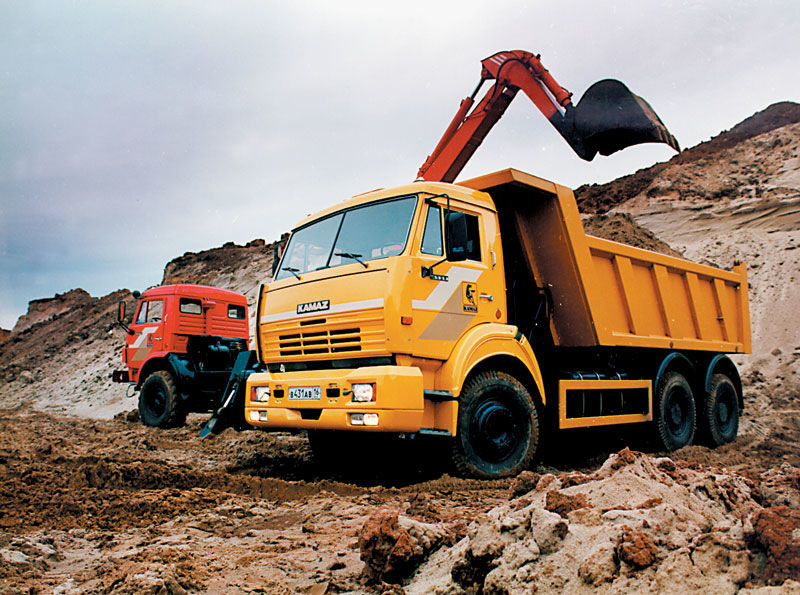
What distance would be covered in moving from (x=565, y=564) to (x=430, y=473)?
339 cm

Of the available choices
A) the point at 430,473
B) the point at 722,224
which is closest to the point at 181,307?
the point at 430,473

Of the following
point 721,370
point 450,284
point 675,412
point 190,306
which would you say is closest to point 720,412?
point 721,370

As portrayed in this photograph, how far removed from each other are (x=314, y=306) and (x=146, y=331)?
8781 mm

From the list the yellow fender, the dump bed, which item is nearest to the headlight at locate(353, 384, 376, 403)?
the yellow fender

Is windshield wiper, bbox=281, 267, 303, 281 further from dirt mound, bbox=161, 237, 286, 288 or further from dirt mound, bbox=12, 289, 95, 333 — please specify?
dirt mound, bbox=12, 289, 95, 333

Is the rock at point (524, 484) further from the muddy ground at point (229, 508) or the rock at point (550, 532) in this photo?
the rock at point (550, 532)

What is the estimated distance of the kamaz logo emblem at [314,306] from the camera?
560 cm

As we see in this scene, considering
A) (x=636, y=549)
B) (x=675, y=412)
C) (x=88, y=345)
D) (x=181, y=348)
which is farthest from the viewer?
(x=88, y=345)

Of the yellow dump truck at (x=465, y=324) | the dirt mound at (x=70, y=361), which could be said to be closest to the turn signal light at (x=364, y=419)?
the yellow dump truck at (x=465, y=324)

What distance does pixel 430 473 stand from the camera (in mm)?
5949

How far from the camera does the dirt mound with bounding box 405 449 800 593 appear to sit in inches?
92.8

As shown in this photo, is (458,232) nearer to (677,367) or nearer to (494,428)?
(494,428)

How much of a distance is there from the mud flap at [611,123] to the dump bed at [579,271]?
1772 mm

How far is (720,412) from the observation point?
30.4ft
